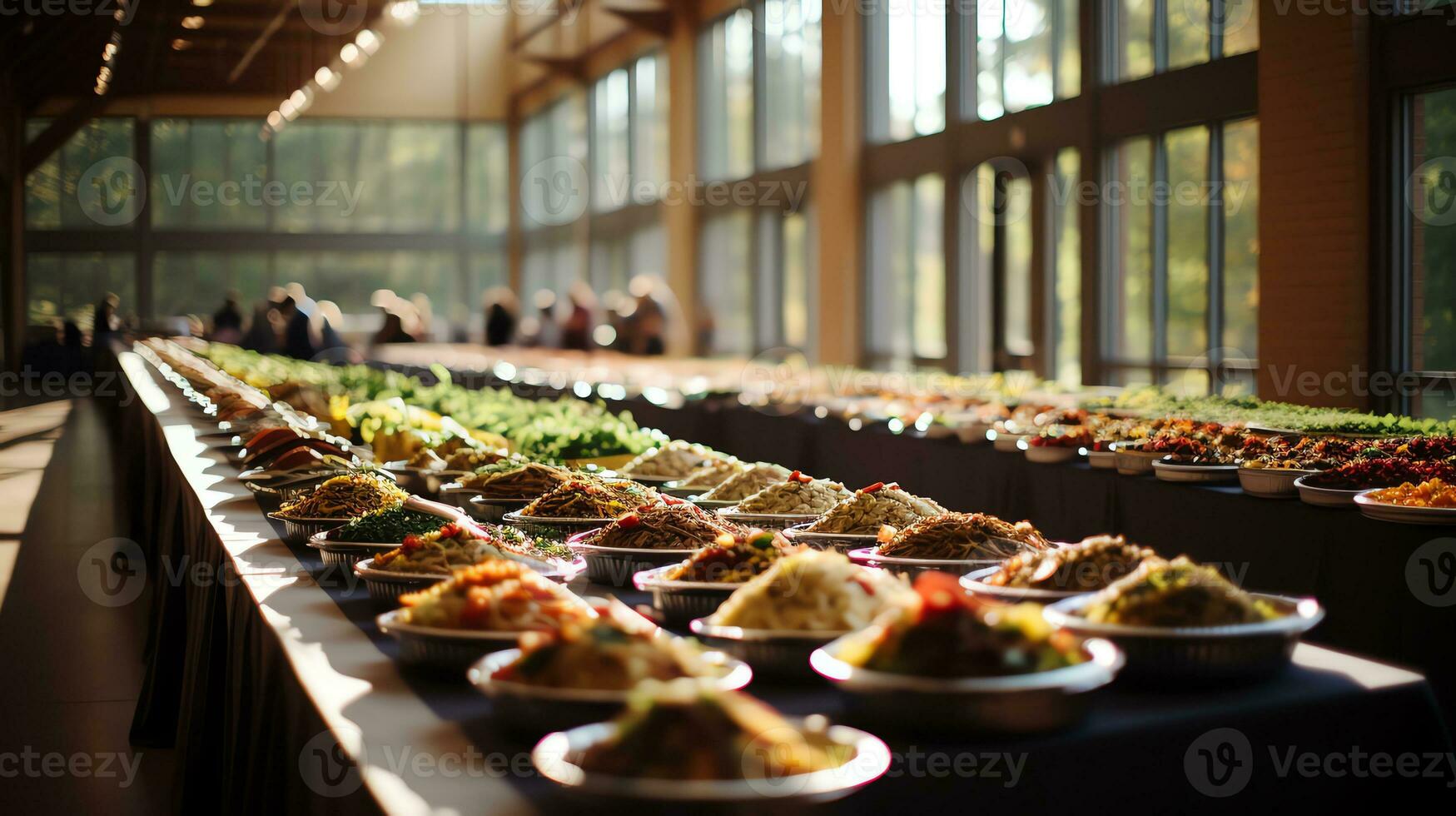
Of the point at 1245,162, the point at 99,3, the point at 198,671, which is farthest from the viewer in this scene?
the point at 99,3

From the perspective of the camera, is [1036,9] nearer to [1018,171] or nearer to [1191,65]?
[1018,171]

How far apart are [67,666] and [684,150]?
38.8 feet

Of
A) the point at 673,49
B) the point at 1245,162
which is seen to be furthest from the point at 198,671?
the point at 673,49

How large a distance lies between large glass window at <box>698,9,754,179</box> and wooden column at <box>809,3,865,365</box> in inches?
90.9

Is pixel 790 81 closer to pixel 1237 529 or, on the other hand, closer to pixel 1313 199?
pixel 1313 199

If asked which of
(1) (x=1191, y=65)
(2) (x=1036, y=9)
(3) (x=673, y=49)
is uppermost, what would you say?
(3) (x=673, y=49)

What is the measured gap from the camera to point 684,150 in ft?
49.8

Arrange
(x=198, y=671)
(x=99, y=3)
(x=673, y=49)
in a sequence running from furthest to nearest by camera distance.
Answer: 1. (x=673, y=49)
2. (x=99, y=3)
3. (x=198, y=671)

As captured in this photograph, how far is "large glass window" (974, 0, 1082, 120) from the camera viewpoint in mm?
8742

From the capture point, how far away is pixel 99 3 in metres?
13.2

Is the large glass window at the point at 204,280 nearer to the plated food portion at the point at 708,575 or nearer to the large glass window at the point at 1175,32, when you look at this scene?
the large glass window at the point at 1175,32

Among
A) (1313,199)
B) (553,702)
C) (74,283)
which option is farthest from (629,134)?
(553,702)

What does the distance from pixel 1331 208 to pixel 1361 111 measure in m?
0.43

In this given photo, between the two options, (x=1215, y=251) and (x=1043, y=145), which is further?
(x=1043, y=145)
